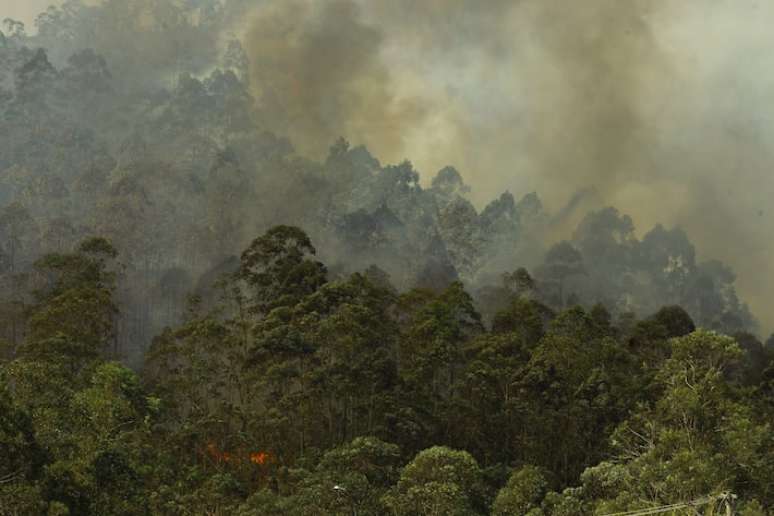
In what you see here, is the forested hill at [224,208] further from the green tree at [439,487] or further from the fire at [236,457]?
the green tree at [439,487]

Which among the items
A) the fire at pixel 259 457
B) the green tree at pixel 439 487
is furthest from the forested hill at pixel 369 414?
the fire at pixel 259 457

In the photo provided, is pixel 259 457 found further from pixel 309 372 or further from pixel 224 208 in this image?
pixel 224 208

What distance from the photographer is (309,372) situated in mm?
50125

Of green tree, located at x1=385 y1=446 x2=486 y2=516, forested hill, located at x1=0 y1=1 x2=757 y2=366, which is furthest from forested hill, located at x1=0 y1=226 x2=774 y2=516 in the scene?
forested hill, located at x1=0 y1=1 x2=757 y2=366

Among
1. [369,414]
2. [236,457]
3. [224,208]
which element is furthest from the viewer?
[224,208]

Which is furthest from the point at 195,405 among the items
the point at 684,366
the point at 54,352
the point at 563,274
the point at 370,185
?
the point at 370,185

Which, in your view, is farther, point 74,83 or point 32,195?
point 74,83

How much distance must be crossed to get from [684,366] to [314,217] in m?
95.5

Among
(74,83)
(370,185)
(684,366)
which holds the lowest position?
(684,366)

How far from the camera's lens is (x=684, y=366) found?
119ft

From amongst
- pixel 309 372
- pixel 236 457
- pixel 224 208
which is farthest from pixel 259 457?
pixel 224 208

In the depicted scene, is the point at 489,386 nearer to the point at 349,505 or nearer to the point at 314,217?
the point at 349,505

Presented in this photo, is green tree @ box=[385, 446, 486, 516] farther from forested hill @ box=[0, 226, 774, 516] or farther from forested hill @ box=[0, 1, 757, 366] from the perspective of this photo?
forested hill @ box=[0, 1, 757, 366]

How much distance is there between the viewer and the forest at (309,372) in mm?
32625
